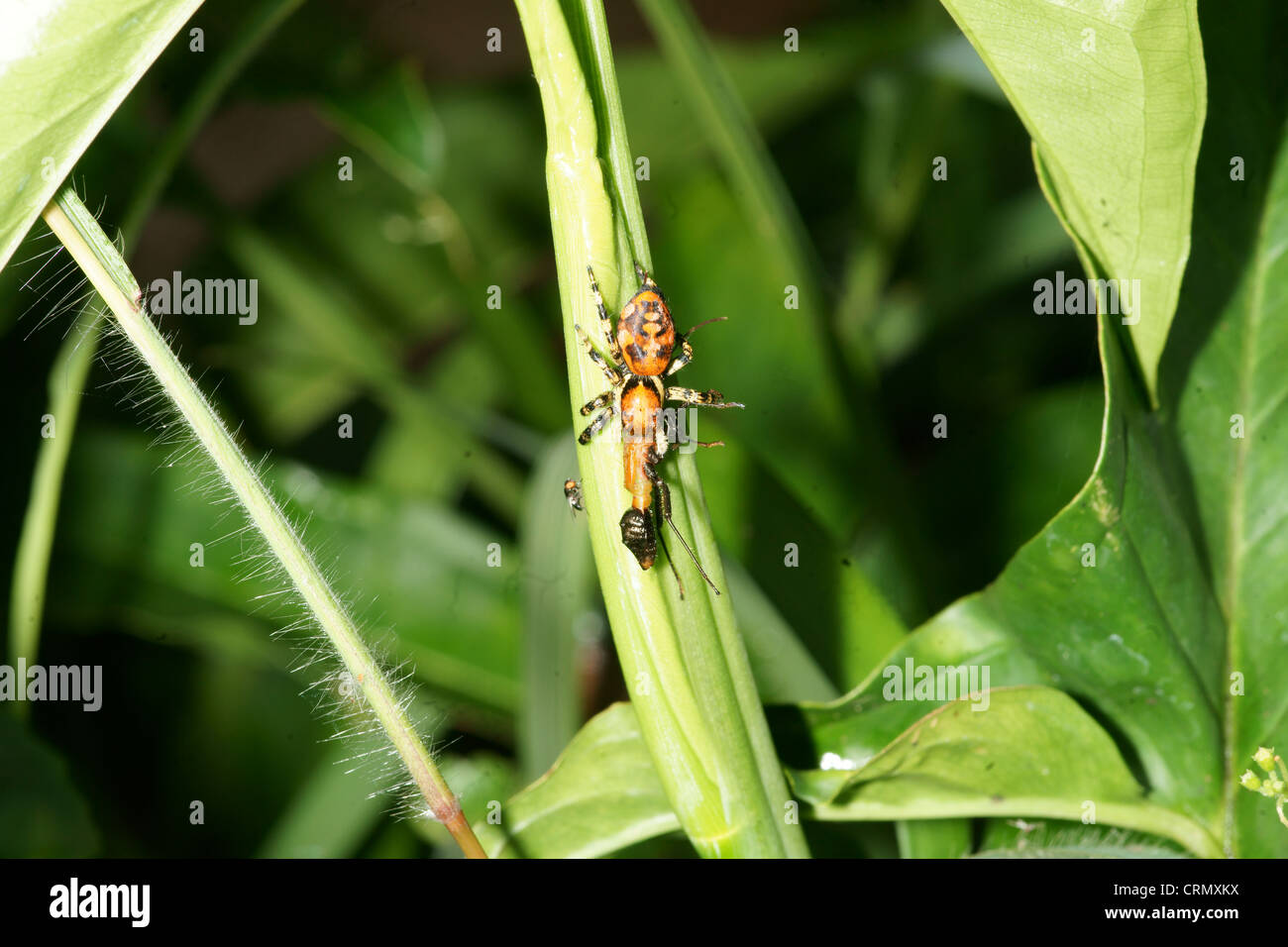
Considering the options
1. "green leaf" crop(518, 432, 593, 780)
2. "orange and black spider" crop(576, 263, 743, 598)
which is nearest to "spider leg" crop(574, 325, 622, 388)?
"orange and black spider" crop(576, 263, 743, 598)

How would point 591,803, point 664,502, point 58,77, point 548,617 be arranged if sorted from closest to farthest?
point 58,77
point 664,502
point 591,803
point 548,617

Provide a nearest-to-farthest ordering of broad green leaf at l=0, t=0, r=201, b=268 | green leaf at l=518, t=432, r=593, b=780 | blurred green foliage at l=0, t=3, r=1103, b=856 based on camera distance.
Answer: broad green leaf at l=0, t=0, r=201, b=268, green leaf at l=518, t=432, r=593, b=780, blurred green foliage at l=0, t=3, r=1103, b=856

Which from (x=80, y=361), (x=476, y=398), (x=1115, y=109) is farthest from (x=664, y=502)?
(x=476, y=398)

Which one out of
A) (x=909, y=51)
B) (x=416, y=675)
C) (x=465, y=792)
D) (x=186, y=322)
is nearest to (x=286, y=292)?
(x=186, y=322)

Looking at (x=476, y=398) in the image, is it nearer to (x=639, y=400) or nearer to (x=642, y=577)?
(x=639, y=400)

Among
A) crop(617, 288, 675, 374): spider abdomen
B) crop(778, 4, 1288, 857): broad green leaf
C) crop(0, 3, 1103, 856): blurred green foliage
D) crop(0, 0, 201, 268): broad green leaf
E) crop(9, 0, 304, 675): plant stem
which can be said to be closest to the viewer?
crop(0, 0, 201, 268): broad green leaf

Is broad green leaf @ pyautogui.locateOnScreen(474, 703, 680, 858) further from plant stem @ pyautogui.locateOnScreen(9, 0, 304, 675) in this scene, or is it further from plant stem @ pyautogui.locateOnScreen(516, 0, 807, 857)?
plant stem @ pyautogui.locateOnScreen(9, 0, 304, 675)
